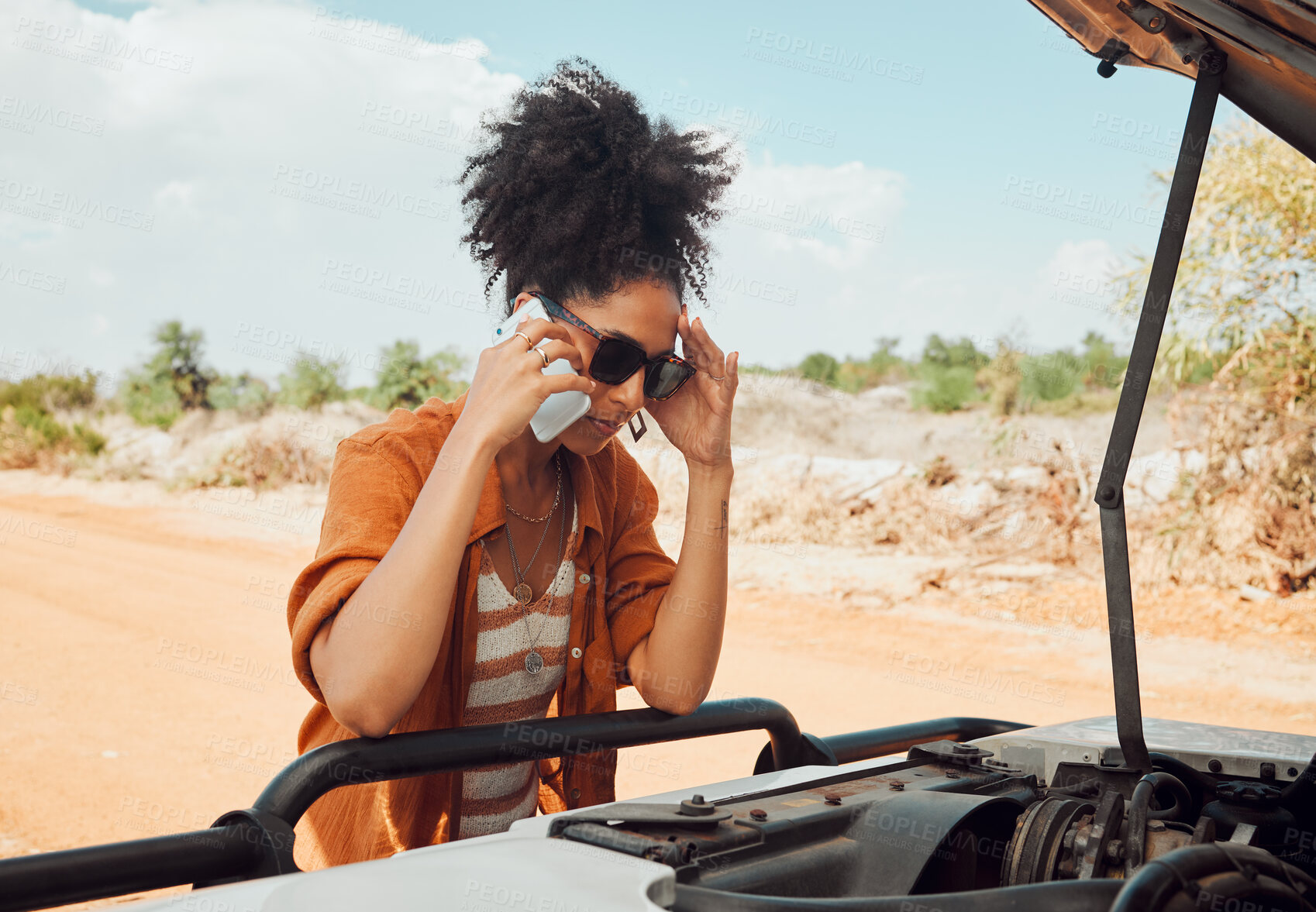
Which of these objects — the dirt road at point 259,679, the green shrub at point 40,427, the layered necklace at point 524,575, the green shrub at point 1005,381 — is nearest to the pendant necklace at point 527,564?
the layered necklace at point 524,575

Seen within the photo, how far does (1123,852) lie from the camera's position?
1362 mm

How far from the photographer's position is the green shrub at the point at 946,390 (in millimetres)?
15359

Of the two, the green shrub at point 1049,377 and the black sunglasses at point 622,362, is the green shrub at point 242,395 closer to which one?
the green shrub at point 1049,377

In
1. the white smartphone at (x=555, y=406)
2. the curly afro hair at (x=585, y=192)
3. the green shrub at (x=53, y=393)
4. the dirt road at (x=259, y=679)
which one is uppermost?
the curly afro hair at (x=585, y=192)

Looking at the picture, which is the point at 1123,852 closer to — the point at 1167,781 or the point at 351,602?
the point at 1167,781

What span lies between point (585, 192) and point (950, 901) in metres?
1.63

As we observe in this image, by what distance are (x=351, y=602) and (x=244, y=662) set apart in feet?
26.8

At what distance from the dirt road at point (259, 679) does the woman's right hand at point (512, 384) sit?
4668 millimetres

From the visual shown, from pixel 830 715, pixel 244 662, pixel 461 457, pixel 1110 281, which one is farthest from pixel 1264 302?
pixel 461 457

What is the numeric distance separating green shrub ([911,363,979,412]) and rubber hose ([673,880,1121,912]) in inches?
585

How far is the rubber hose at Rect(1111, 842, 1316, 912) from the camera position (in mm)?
978

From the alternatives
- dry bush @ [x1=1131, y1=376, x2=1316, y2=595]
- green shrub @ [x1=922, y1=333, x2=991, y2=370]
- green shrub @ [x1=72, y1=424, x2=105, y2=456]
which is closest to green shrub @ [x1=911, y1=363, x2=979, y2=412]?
green shrub @ [x1=922, y1=333, x2=991, y2=370]

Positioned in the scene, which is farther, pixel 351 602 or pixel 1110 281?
pixel 1110 281

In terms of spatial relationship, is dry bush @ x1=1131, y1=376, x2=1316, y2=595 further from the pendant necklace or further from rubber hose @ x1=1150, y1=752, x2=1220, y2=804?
the pendant necklace
